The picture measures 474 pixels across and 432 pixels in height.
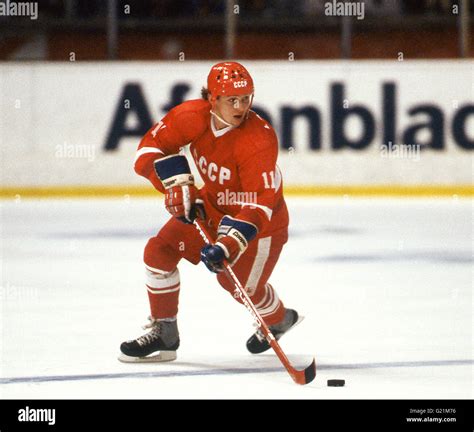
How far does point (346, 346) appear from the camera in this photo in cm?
511

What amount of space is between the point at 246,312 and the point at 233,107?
1.63m

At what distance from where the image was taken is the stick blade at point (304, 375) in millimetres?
4367

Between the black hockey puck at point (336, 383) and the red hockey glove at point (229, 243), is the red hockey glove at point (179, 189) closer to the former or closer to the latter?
the red hockey glove at point (229, 243)

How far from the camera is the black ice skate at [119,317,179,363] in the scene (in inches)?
190

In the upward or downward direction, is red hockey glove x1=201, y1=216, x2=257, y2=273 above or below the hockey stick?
above

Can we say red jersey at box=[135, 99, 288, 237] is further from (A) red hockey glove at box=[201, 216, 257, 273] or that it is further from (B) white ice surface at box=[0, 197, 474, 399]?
(B) white ice surface at box=[0, 197, 474, 399]

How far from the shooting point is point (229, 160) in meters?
4.66

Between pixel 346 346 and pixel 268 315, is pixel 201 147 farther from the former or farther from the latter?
pixel 346 346

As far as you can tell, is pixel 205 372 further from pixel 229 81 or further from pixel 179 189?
pixel 229 81

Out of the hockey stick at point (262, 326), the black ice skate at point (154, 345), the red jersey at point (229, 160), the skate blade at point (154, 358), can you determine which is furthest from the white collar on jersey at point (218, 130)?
the skate blade at point (154, 358)

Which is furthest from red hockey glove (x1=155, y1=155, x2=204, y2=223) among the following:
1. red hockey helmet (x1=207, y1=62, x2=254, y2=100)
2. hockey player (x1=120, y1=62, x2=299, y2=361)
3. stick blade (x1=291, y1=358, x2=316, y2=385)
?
stick blade (x1=291, y1=358, x2=316, y2=385)

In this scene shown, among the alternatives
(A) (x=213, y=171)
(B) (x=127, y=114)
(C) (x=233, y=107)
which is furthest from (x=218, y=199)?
(B) (x=127, y=114)
